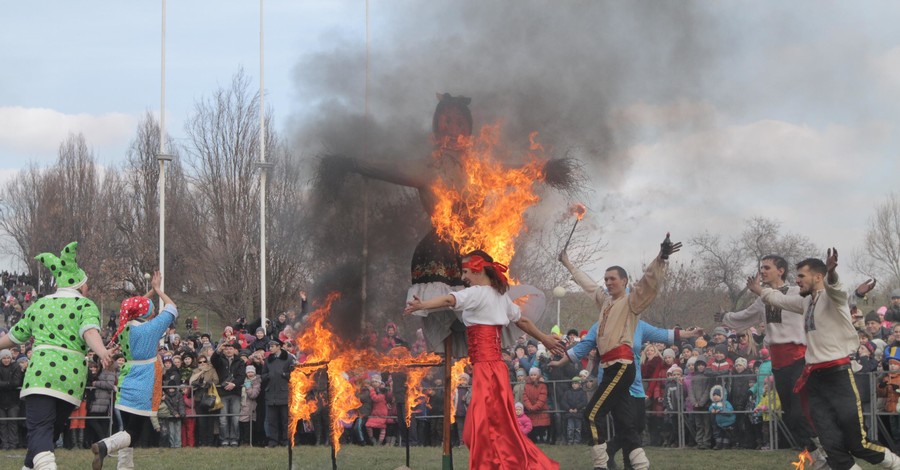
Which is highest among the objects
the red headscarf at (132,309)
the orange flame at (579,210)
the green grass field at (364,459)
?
the orange flame at (579,210)

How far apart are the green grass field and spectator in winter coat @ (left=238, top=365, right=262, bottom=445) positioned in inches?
43.8

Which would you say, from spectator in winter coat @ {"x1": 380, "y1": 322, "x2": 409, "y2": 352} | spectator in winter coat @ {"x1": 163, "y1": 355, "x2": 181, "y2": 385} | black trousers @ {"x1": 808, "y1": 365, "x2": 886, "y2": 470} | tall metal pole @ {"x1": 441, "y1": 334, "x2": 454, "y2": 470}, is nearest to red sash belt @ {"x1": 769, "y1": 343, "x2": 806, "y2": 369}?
black trousers @ {"x1": 808, "y1": 365, "x2": 886, "y2": 470}

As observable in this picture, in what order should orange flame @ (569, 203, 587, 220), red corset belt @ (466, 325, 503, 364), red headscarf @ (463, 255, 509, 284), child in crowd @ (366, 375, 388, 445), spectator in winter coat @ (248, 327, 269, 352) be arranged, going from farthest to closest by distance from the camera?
spectator in winter coat @ (248, 327, 269, 352), child in crowd @ (366, 375, 388, 445), orange flame @ (569, 203, 587, 220), red headscarf @ (463, 255, 509, 284), red corset belt @ (466, 325, 503, 364)

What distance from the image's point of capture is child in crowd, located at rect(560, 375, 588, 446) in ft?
47.4

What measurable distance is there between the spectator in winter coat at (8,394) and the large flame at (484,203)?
9.69 metres

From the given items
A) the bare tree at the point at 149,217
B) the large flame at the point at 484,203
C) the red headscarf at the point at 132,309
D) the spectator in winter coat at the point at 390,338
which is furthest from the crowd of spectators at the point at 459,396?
the bare tree at the point at 149,217

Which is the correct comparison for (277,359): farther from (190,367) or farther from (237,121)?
(237,121)

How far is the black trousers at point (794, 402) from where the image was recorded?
926 centimetres

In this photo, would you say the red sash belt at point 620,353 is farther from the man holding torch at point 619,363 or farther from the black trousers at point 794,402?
the black trousers at point 794,402

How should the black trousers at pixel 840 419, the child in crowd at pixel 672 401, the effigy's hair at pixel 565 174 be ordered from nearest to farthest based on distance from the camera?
the black trousers at pixel 840 419, the effigy's hair at pixel 565 174, the child in crowd at pixel 672 401

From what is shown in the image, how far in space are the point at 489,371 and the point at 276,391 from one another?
7540mm

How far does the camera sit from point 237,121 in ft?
117

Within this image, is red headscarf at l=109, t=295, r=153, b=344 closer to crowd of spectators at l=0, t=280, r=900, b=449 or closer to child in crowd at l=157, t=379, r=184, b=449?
crowd of spectators at l=0, t=280, r=900, b=449

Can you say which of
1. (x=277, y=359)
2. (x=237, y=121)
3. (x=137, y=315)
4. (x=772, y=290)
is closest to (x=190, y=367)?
(x=277, y=359)
